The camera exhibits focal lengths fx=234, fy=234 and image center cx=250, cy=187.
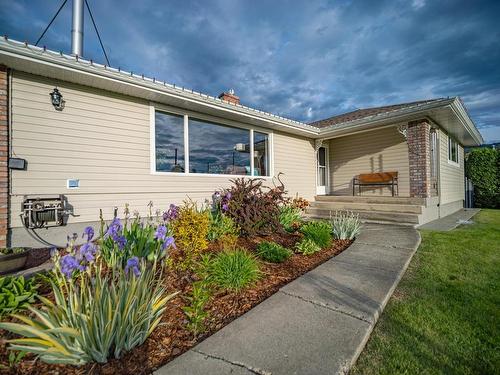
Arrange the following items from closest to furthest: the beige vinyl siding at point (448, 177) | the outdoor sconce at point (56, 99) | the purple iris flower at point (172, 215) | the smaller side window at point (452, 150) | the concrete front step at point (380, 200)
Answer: the purple iris flower at point (172, 215) < the outdoor sconce at point (56, 99) < the concrete front step at point (380, 200) < the beige vinyl siding at point (448, 177) < the smaller side window at point (452, 150)

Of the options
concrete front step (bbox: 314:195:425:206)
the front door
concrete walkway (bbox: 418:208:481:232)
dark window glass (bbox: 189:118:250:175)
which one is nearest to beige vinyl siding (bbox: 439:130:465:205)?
concrete walkway (bbox: 418:208:481:232)

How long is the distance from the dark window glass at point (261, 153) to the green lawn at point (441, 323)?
186 inches

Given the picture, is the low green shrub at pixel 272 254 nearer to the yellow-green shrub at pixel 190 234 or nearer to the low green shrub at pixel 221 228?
the low green shrub at pixel 221 228

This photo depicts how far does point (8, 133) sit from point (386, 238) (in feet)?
22.3

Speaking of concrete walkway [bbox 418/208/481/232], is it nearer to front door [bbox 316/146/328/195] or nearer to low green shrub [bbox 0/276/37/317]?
front door [bbox 316/146/328/195]

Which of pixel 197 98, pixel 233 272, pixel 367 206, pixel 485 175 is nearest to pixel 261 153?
pixel 197 98

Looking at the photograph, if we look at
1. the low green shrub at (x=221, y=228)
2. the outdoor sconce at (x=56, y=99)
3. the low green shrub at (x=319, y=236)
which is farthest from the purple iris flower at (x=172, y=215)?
the outdoor sconce at (x=56, y=99)

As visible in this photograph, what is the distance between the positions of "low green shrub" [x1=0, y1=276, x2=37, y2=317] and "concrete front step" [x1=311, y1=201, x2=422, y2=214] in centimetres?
743

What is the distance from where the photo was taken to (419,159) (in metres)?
6.85

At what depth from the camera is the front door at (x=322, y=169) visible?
979cm

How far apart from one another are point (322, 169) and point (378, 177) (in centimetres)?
227

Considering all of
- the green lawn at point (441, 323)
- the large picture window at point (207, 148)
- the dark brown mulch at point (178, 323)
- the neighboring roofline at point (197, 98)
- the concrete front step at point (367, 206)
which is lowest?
the green lawn at point (441, 323)

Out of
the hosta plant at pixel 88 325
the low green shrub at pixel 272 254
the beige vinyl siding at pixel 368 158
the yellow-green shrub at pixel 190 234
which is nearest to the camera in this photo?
the hosta plant at pixel 88 325

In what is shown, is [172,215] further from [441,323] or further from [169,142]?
[441,323]
